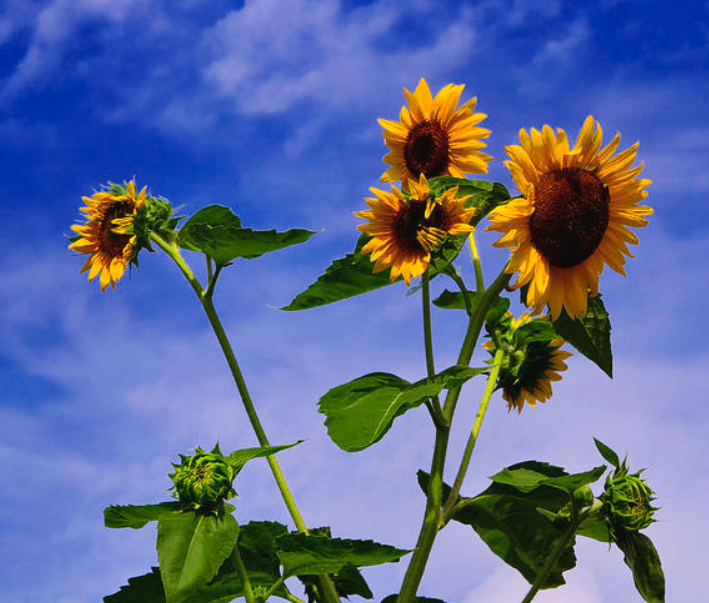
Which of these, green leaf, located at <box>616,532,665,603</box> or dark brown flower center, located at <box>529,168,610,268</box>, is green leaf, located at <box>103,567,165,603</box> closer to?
green leaf, located at <box>616,532,665,603</box>

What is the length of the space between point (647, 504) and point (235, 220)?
1.36 metres

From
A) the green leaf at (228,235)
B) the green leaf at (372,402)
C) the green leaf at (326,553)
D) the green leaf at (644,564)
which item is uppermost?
the green leaf at (228,235)

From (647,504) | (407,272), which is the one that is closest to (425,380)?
(407,272)

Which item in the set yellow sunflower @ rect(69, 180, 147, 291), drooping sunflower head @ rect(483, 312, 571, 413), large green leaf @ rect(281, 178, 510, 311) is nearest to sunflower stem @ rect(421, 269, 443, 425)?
large green leaf @ rect(281, 178, 510, 311)

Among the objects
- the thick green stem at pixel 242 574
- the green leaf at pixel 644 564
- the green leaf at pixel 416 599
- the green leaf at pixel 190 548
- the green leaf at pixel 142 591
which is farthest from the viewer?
the green leaf at pixel 416 599

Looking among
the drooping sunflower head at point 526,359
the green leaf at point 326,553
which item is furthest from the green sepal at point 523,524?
the green leaf at point 326,553

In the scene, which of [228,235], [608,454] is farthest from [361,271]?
[608,454]

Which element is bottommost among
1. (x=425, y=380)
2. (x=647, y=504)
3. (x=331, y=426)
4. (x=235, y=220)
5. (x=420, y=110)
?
(x=647, y=504)

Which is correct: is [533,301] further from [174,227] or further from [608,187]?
[174,227]

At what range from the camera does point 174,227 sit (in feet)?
9.03

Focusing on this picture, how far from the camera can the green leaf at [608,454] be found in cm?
247

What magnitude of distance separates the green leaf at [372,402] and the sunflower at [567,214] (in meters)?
0.30

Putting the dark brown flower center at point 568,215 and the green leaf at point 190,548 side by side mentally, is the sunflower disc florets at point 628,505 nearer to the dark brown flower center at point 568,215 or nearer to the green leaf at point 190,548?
the dark brown flower center at point 568,215

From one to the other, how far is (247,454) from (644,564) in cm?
107
